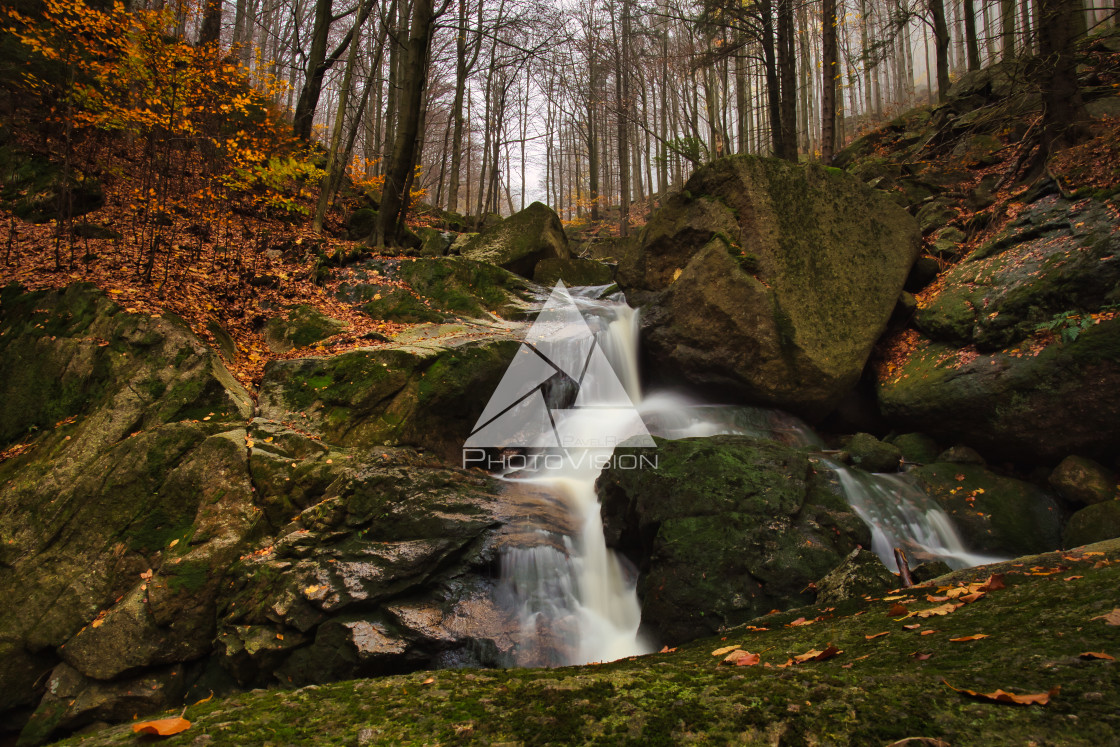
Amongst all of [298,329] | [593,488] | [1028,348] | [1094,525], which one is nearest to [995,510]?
[1094,525]

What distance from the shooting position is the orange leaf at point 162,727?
1589 mm

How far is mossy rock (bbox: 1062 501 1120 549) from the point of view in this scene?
5.18m

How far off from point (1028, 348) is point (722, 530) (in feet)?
17.3

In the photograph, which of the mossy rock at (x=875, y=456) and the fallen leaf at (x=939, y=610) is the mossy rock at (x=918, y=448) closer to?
the mossy rock at (x=875, y=456)

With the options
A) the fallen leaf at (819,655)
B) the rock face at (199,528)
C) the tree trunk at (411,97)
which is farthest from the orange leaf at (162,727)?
the tree trunk at (411,97)

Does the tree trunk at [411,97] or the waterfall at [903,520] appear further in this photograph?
the tree trunk at [411,97]

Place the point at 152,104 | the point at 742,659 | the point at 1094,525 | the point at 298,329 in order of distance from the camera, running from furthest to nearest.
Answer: the point at 298,329
the point at 152,104
the point at 1094,525
the point at 742,659

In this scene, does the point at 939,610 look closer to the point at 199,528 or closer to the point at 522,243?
the point at 199,528

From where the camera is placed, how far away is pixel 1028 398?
6.37 meters

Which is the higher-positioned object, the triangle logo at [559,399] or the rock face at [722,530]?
the triangle logo at [559,399]

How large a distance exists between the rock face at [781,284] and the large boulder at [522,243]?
567cm

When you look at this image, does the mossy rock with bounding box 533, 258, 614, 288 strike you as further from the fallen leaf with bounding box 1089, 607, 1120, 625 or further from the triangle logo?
the fallen leaf with bounding box 1089, 607, 1120, 625

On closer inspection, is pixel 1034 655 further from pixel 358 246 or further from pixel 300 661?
pixel 358 246

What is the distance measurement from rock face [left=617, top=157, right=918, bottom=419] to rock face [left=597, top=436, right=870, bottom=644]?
262 centimetres
